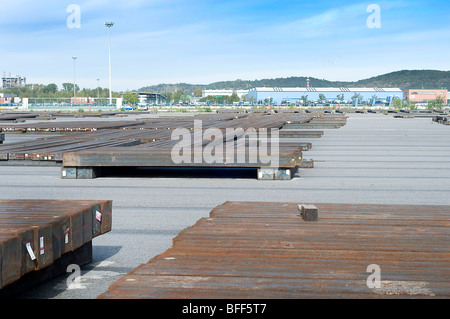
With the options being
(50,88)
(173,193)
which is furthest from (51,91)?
(173,193)

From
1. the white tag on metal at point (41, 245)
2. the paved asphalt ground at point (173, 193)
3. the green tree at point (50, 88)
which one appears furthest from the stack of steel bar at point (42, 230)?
the green tree at point (50, 88)

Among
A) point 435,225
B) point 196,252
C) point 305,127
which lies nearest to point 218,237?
point 196,252

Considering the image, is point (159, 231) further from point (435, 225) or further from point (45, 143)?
point (45, 143)

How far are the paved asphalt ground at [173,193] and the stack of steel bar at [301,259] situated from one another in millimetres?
1034

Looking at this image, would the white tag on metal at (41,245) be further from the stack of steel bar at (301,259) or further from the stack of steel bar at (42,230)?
the stack of steel bar at (301,259)

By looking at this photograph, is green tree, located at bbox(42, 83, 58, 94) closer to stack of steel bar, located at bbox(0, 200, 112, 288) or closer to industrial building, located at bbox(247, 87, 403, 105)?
industrial building, located at bbox(247, 87, 403, 105)

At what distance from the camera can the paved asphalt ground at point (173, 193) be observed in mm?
6344

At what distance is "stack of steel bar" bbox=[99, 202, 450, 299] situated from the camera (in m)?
3.72

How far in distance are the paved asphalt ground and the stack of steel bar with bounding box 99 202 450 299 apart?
103 cm

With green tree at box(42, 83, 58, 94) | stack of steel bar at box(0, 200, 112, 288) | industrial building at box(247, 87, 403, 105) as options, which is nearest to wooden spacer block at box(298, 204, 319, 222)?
stack of steel bar at box(0, 200, 112, 288)

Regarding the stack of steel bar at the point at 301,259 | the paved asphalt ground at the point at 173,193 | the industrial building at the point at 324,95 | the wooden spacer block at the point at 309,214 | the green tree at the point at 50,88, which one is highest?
the green tree at the point at 50,88
